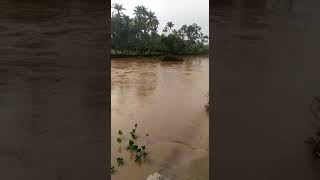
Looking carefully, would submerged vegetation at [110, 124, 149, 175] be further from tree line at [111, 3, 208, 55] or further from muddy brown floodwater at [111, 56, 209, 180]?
tree line at [111, 3, 208, 55]

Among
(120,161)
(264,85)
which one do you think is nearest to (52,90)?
(264,85)

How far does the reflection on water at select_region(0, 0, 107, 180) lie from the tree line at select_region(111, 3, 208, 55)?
887 centimetres

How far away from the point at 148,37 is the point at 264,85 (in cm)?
996

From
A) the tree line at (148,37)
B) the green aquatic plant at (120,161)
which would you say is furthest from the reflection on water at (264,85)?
the tree line at (148,37)

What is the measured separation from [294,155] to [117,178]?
178 inches

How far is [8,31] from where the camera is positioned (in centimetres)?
141

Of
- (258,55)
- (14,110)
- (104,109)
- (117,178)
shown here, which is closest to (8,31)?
(14,110)

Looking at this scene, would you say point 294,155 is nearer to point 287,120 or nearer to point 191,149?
point 287,120

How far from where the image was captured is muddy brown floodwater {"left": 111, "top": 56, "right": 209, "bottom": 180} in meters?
6.21

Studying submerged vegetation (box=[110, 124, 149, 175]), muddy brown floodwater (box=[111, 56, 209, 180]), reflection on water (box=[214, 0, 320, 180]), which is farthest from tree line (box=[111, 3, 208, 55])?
reflection on water (box=[214, 0, 320, 180])

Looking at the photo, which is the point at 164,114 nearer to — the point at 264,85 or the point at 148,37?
the point at 148,37

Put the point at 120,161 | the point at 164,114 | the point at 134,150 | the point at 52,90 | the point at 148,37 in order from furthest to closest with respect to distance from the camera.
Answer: the point at 148,37 < the point at 164,114 < the point at 134,150 < the point at 120,161 < the point at 52,90

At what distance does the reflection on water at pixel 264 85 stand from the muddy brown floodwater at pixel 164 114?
10.8 ft

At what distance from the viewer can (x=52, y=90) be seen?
1.44 metres
